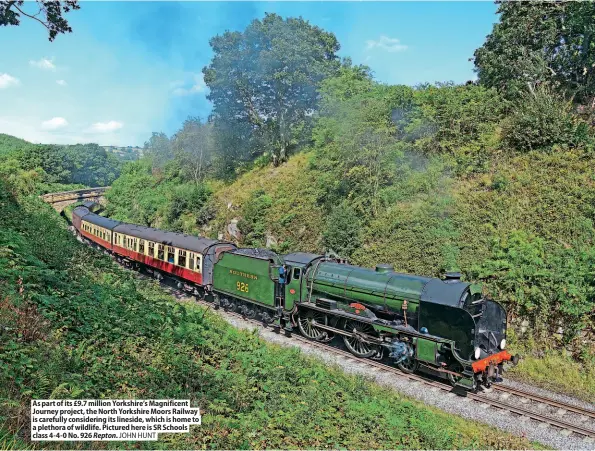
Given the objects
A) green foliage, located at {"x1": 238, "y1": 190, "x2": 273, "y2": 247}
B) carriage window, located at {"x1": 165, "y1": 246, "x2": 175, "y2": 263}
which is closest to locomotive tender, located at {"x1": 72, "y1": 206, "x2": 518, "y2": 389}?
carriage window, located at {"x1": 165, "y1": 246, "x2": 175, "y2": 263}

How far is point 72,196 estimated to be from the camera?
55.3 meters

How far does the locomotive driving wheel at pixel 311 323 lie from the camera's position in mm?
15445

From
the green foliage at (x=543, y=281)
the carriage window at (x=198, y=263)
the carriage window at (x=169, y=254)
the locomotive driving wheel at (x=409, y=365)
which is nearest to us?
the locomotive driving wheel at (x=409, y=365)

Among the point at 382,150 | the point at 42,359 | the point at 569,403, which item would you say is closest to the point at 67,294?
the point at 42,359

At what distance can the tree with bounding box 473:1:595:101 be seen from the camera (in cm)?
2208

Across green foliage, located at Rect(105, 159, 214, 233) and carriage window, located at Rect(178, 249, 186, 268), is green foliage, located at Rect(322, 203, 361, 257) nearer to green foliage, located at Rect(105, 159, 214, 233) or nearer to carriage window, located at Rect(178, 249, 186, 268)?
carriage window, located at Rect(178, 249, 186, 268)

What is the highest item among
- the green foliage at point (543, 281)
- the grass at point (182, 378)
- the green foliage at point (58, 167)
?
the green foliage at point (58, 167)

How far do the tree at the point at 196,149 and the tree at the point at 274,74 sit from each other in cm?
479

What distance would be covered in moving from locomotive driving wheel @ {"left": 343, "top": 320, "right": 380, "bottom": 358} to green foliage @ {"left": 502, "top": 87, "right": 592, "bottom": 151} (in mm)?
13310

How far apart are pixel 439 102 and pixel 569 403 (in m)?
17.4

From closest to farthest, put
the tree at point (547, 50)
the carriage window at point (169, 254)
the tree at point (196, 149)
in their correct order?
1. the tree at point (547, 50)
2. the carriage window at point (169, 254)
3. the tree at point (196, 149)

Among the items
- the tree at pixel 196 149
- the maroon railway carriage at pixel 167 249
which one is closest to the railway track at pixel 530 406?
the maroon railway carriage at pixel 167 249

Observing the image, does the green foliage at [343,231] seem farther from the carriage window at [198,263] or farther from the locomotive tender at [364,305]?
the carriage window at [198,263]

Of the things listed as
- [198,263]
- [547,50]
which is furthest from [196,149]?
[547,50]
